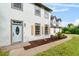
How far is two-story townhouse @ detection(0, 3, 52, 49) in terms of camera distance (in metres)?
2.72

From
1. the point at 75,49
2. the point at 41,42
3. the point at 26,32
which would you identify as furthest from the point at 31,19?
the point at 75,49

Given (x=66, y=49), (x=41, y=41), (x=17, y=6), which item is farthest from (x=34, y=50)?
(x=17, y=6)

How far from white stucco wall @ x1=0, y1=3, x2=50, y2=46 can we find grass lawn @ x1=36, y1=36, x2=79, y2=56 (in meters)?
0.30

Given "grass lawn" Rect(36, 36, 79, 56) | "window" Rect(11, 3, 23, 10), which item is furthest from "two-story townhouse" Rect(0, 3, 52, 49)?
"grass lawn" Rect(36, 36, 79, 56)

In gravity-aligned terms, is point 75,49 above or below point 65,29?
below

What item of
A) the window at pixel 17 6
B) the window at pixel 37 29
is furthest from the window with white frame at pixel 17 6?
the window at pixel 37 29

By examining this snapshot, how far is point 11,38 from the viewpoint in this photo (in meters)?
2.78

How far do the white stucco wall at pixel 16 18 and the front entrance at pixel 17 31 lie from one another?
5cm

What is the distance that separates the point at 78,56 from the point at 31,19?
37.4 inches

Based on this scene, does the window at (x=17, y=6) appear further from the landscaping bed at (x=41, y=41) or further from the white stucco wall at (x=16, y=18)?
the landscaping bed at (x=41, y=41)

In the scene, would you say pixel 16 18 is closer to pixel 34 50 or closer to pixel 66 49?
pixel 34 50

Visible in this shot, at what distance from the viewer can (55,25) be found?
3.01 metres

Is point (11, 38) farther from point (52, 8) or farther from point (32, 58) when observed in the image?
point (52, 8)

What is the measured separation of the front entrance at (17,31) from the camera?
2809 millimetres
